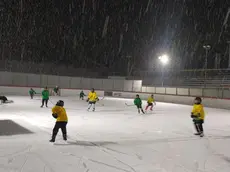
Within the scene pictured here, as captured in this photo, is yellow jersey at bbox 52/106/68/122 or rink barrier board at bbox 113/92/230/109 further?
rink barrier board at bbox 113/92/230/109

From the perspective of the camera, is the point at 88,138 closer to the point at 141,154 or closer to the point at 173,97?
the point at 141,154

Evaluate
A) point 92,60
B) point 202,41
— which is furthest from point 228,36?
point 92,60

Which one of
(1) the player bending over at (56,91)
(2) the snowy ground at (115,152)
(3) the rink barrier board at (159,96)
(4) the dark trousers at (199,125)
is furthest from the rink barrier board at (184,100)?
(4) the dark trousers at (199,125)

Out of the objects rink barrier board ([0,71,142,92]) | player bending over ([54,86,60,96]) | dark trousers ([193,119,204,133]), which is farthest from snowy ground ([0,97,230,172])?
rink barrier board ([0,71,142,92])

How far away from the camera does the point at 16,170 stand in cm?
478

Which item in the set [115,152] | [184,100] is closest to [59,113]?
[115,152]

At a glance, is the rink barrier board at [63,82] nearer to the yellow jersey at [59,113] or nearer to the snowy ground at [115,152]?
the snowy ground at [115,152]

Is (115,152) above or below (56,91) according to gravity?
below

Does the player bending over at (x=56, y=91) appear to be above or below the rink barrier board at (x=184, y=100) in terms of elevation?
above

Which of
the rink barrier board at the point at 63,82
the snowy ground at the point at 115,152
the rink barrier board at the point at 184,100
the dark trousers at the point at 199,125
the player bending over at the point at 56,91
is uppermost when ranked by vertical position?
the rink barrier board at the point at 63,82

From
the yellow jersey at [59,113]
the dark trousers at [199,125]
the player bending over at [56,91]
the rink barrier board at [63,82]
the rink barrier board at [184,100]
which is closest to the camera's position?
the yellow jersey at [59,113]

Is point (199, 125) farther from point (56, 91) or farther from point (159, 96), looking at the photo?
point (56, 91)

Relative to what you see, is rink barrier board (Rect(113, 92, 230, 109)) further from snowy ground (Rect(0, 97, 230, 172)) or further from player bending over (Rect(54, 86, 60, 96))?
snowy ground (Rect(0, 97, 230, 172))

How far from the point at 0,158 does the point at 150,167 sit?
314cm
